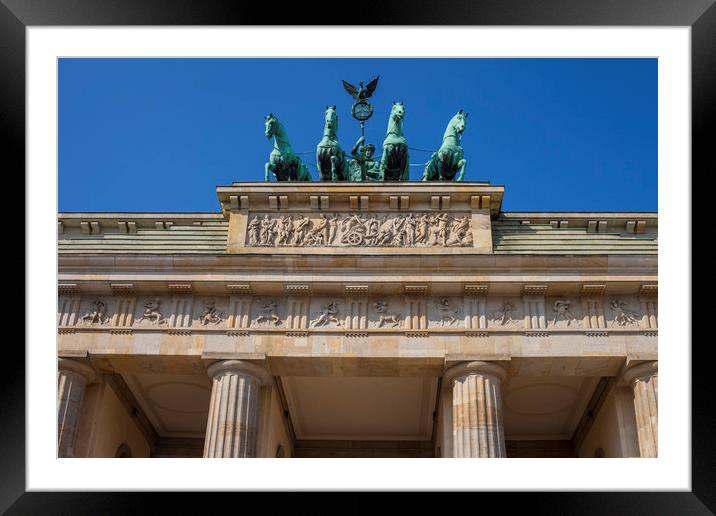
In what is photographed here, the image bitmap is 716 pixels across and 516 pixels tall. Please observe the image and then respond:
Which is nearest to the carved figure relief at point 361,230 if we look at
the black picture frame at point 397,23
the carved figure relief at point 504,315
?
the carved figure relief at point 504,315

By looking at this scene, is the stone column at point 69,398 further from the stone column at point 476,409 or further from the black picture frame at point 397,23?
the black picture frame at point 397,23

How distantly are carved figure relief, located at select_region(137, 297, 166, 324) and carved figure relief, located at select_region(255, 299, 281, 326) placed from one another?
7.55 ft

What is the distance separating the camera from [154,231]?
22.4 metres

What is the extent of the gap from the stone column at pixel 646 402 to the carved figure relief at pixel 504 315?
292cm

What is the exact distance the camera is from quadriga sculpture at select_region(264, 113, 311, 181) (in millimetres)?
23953

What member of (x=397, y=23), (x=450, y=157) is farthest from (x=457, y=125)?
(x=397, y=23)

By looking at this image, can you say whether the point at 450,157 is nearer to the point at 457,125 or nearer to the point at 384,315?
the point at 457,125

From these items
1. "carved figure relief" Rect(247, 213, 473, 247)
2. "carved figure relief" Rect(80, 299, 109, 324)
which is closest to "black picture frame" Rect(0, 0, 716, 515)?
"carved figure relief" Rect(80, 299, 109, 324)

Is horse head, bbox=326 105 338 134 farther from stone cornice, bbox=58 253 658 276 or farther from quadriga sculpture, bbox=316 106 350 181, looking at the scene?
stone cornice, bbox=58 253 658 276

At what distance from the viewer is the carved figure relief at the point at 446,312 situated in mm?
20203

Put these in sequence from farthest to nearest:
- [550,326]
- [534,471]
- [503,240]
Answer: [503,240] < [550,326] < [534,471]
